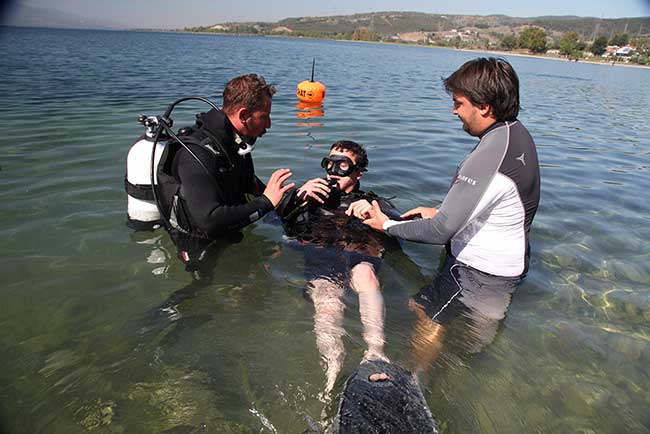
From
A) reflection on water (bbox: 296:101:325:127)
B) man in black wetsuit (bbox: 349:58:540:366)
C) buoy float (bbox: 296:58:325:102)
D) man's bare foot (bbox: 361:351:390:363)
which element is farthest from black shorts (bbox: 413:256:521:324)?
buoy float (bbox: 296:58:325:102)

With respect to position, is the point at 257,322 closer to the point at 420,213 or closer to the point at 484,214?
the point at 420,213

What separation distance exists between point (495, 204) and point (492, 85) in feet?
3.18

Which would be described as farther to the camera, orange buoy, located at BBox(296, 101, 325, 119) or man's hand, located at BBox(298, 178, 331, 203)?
orange buoy, located at BBox(296, 101, 325, 119)

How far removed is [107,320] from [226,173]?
177 centimetres

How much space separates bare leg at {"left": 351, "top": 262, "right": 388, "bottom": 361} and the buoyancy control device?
1961 millimetres

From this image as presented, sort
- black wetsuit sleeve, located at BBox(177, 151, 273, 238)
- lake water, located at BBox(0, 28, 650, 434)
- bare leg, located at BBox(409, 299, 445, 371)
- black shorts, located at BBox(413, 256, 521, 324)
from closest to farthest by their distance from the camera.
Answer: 1. lake water, located at BBox(0, 28, 650, 434)
2. bare leg, located at BBox(409, 299, 445, 371)
3. black wetsuit sleeve, located at BBox(177, 151, 273, 238)
4. black shorts, located at BBox(413, 256, 521, 324)

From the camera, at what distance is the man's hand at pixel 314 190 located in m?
4.36

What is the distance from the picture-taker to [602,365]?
357 centimetres

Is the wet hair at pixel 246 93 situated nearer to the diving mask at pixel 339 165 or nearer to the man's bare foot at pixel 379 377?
the diving mask at pixel 339 165

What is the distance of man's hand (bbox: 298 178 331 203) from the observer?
4.36 metres

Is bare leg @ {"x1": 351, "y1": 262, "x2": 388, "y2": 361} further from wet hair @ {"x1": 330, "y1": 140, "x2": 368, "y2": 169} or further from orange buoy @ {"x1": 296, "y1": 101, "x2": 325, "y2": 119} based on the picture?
orange buoy @ {"x1": 296, "y1": 101, "x2": 325, "y2": 119}

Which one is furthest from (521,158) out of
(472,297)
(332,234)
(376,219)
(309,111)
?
(309,111)

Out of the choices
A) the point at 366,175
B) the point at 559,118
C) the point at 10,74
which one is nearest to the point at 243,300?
the point at 366,175

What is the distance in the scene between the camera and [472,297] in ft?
12.4
